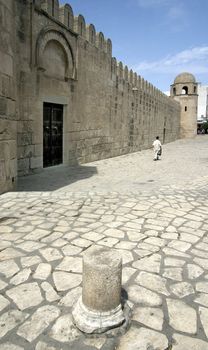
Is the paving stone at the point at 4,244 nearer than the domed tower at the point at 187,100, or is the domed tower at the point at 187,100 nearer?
the paving stone at the point at 4,244

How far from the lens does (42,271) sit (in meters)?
2.71

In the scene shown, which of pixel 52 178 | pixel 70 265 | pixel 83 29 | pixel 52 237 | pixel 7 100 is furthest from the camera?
pixel 83 29

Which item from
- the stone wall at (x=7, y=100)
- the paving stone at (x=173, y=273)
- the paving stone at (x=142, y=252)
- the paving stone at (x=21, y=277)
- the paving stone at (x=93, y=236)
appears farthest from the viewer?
the stone wall at (x=7, y=100)

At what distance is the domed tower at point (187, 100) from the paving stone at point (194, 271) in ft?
96.7

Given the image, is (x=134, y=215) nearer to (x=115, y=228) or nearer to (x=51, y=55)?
(x=115, y=228)

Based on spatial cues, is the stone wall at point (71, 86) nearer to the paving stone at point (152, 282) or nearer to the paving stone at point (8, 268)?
the paving stone at point (8, 268)

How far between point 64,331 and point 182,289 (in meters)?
1.09

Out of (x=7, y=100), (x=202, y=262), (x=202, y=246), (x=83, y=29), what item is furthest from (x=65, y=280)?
(x=83, y=29)

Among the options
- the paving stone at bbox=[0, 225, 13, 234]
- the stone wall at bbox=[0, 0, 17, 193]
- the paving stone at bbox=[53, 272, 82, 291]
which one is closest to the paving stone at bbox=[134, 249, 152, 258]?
the paving stone at bbox=[53, 272, 82, 291]

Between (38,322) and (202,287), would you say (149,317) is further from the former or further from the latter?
(38,322)

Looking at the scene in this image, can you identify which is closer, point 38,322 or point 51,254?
point 38,322

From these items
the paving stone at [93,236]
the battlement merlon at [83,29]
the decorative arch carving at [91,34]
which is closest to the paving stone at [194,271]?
the paving stone at [93,236]

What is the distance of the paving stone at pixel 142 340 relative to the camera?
184 centimetres

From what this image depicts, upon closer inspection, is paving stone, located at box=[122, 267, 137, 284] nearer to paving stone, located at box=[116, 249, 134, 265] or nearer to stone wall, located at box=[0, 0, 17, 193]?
paving stone, located at box=[116, 249, 134, 265]
